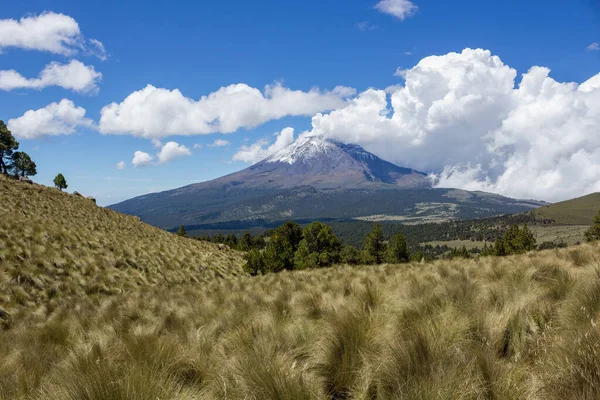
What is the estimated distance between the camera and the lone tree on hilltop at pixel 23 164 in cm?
6353

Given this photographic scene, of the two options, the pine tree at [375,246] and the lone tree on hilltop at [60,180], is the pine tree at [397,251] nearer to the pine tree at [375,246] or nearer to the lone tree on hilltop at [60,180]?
the pine tree at [375,246]

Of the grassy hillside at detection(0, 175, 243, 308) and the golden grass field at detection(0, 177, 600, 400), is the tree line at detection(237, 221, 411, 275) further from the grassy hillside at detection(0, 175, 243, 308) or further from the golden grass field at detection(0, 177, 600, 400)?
the golden grass field at detection(0, 177, 600, 400)

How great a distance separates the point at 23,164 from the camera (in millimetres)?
66438

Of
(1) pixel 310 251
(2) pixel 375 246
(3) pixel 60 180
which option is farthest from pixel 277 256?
(3) pixel 60 180

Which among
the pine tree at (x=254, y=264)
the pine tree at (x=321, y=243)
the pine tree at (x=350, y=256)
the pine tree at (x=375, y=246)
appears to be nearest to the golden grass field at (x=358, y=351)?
the pine tree at (x=254, y=264)

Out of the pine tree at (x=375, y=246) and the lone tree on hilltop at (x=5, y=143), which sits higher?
the lone tree on hilltop at (x=5, y=143)

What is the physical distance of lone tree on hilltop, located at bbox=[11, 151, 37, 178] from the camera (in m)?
63.5

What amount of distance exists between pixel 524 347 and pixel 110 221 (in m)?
38.6

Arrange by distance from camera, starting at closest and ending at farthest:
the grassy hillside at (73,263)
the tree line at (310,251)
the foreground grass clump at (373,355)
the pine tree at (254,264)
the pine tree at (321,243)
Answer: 1. the foreground grass clump at (373,355)
2. the grassy hillside at (73,263)
3. the pine tree at (254,264)
4. the tree line at (310,251)
5. the pine tree at (321,243)

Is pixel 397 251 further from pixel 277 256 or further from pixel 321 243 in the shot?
pixel 277 256

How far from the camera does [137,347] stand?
368 cm

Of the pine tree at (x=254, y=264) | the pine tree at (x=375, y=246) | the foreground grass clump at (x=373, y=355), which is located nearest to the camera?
the foreground grass clump at (x=373, y=355)

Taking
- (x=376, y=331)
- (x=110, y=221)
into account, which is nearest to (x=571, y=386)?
(x=376, y=331)

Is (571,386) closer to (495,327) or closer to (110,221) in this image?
(495,327)
